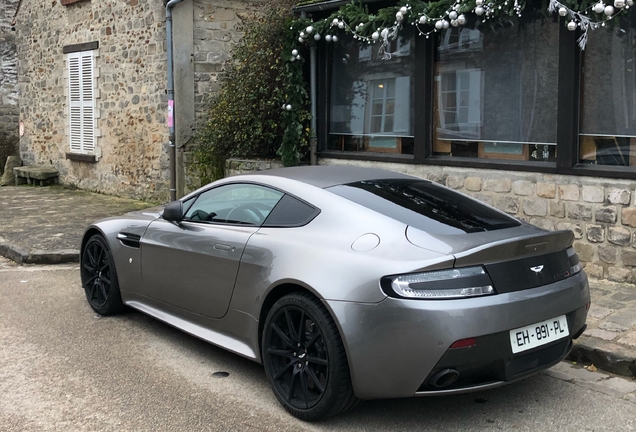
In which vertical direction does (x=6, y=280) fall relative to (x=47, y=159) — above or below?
below

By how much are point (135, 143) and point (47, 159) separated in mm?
4601

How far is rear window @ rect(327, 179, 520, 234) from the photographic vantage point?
4.08 meters

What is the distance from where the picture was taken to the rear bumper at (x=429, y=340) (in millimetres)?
3496

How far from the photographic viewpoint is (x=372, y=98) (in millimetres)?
9258

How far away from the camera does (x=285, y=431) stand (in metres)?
3.82

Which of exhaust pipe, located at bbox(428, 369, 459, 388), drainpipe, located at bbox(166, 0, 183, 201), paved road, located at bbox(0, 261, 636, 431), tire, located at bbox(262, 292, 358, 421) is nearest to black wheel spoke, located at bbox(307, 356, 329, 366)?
tire, located at bbox(262, 292, 358, 421)

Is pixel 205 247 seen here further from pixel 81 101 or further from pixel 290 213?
pixel 81 101

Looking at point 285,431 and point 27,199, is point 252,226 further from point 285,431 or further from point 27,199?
point 27,199

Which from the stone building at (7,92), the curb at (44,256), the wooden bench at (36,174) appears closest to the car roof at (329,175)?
the curb at (44,256)

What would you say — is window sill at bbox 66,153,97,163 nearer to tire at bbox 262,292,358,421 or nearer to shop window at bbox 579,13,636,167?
shop window at bbox 579,13,636,167

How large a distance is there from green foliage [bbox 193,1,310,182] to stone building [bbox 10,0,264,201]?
2.32ft

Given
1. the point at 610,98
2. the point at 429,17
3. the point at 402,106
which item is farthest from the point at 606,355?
the point at 402,106

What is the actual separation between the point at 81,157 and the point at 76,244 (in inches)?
269

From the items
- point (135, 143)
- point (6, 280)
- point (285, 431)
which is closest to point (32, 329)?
point (6, 280)
